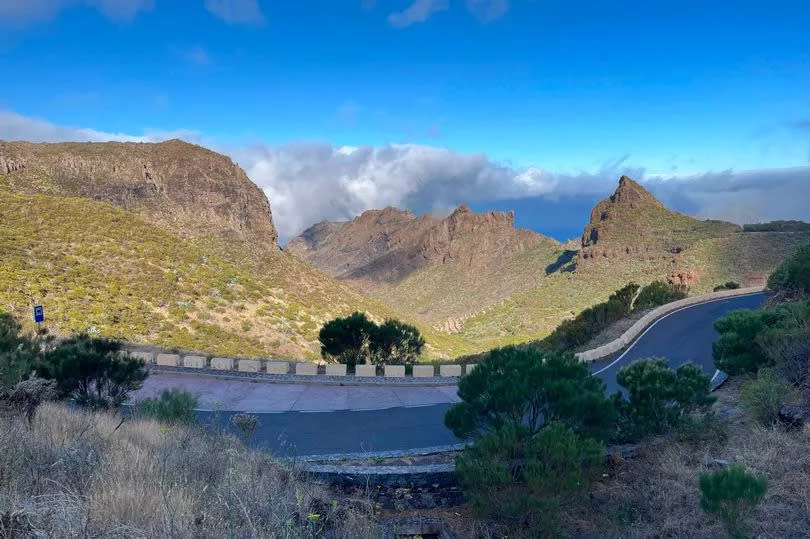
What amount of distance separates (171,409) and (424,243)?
439 ft

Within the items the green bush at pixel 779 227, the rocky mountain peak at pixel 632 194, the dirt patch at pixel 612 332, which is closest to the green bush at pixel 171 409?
the dirt patch at pixel 612 332

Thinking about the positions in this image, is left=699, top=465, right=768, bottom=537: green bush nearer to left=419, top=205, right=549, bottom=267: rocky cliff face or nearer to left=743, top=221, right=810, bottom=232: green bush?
left=743, top=221, right=810, bottom=232: green bush

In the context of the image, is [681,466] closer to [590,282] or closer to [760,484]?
[760,484]

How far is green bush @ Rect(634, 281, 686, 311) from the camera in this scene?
3132cm

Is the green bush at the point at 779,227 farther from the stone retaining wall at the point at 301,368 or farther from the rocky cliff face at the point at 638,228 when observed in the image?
the stone retaining wall at the point at 301,368

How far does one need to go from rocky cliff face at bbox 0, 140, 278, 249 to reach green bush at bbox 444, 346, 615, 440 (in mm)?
42493

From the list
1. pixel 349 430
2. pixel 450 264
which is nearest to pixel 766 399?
pixel 349 430

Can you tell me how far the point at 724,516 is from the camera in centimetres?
488

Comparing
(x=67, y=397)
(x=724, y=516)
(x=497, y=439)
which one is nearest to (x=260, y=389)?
(x=67, y=397)

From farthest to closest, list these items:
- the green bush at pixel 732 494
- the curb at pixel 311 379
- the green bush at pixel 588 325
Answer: the green bush at pixel 588 325, the curb at pixel 311 379, the green bush at pixel 732 494

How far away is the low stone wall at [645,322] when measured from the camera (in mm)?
19508

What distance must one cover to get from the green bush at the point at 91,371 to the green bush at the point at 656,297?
28793mm

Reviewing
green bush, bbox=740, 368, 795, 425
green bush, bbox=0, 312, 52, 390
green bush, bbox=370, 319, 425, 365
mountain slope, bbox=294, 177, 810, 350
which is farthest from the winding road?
mountain slope, bbox=294, 177, 810, 350

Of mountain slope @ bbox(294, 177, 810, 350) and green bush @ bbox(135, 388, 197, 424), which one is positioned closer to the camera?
green bush @ bbox(135, 388, 197, 424)
